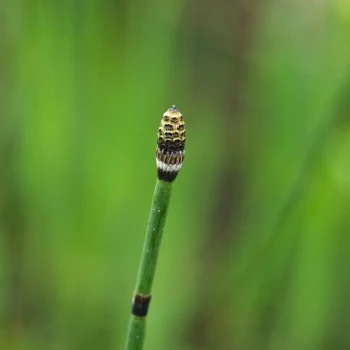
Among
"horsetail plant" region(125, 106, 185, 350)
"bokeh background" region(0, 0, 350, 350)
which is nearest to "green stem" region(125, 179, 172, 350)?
"horsetail plant" region(125, 106, 185, 350)

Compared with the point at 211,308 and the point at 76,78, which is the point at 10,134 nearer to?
the point at 76,78

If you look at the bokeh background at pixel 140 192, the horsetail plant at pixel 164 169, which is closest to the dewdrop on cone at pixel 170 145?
the horsetail plant at pixel 164 169

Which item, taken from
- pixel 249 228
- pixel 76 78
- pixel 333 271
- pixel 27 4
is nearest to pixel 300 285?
pixel 333 271

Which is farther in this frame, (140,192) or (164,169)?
(140,192)

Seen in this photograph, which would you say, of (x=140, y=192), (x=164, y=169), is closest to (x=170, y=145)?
(x=164, y=169)

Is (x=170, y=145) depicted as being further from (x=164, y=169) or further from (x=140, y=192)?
(x=140, y=192)

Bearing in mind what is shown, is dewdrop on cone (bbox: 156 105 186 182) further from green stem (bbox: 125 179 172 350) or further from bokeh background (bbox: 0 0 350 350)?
bokeh background (bbox: 0 0 350 350)

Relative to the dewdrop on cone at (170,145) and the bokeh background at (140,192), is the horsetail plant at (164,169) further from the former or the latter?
the bokeh background at (140,192)
